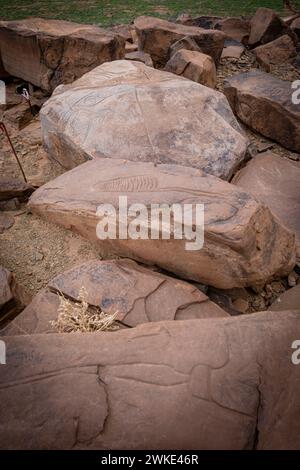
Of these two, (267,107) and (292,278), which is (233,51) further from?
(292,278)

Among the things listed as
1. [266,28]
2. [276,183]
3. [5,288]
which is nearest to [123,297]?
[5,288]

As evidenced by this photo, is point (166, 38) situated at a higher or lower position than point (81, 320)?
higher

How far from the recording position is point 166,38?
206 inches

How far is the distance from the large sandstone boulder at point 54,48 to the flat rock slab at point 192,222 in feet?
8.14

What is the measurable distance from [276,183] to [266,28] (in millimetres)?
4261

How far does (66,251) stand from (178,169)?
3.58 feet

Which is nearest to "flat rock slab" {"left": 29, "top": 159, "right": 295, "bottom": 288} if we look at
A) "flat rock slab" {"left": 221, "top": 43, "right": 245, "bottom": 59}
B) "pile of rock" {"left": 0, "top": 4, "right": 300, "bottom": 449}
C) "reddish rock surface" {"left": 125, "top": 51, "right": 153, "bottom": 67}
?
"pile of rock" {"left": 0, "top": 4, "right": 300, "bottom": 449}

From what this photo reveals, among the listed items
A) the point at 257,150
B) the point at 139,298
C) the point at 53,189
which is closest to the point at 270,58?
the point at 257,150

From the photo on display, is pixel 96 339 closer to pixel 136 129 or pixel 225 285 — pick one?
pixel 225 285

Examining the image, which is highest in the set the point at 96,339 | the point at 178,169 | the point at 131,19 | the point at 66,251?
the point at 131,19

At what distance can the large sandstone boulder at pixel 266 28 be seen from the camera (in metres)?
5.95

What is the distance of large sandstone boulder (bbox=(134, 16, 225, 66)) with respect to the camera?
16.9 feet

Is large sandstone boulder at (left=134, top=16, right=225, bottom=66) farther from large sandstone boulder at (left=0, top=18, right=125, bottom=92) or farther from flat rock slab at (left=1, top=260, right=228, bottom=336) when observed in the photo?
flat rock slab at (left=1, top=260, right=228, bottom=336)

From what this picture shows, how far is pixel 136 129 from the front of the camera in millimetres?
3098
